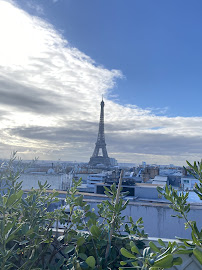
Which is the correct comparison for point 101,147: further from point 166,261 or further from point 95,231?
point 166,261

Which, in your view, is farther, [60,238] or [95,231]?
[60,238]

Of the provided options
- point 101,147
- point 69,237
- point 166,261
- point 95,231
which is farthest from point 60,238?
point 101,147

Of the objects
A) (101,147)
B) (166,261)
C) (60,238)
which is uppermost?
(101,147)

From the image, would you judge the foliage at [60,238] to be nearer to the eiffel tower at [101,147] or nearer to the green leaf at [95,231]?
the green leaf at [95,231]

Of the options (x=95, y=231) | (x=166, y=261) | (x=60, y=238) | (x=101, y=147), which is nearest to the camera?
(x=166, y=261)

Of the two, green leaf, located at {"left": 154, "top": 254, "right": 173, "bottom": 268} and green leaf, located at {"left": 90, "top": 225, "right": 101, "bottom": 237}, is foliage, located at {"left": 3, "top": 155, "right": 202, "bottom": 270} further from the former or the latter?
green leaf, located at {"left": 154, "top": 254, "right": 173, "bottom": 268}

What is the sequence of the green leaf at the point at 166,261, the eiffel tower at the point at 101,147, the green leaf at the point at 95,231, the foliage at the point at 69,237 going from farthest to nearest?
the eiffel tower at the point at 101,147 < the green leaf at the point at 95,231 < the foliage at the point at 69,237 < the green leaf at the point at 166,261

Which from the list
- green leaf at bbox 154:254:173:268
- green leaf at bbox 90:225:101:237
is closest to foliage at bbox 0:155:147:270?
green leaf at bbox 90:225:101:237

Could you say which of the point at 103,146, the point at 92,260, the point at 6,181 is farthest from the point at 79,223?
the point at 103,146

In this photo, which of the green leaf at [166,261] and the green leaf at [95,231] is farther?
the green leaf at [95,231]

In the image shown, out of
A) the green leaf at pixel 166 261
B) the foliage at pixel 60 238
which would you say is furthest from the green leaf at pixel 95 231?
the green leaf at pixel 166 261

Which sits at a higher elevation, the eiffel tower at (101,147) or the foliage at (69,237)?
the eiffel tower at (101,147)

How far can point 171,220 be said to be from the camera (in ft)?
32.0

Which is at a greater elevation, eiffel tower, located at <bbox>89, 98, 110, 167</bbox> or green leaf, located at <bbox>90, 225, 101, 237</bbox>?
eiffel tower, located at <bbox>89, 98, 110, 167</bbox>
